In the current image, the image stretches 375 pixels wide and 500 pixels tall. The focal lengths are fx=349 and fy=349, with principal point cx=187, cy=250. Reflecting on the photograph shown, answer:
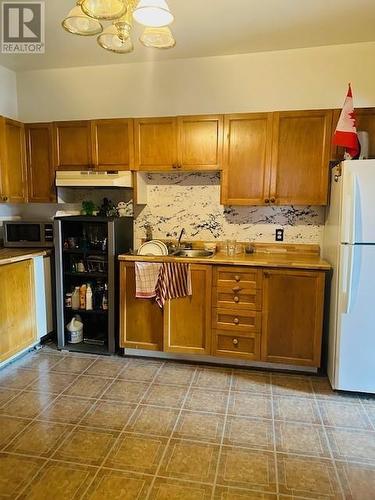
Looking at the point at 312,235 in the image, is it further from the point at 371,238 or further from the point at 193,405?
the point at 193,405

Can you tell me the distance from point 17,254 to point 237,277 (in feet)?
6.19

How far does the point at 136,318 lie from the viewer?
3100mm

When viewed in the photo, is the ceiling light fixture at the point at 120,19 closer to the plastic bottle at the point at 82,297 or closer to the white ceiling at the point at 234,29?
the white ceiling at the point at 234,29

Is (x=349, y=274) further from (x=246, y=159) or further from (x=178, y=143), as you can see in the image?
(x=178, y=143)

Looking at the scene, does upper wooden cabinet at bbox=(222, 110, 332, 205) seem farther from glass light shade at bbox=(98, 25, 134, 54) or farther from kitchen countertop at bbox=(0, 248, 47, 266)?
kitchen countertop at bbox=(0, 248, 47, 266)

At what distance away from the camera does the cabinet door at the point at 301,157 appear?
9.37 ft

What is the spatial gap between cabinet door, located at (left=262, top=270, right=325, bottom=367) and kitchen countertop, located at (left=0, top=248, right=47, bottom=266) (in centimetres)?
203

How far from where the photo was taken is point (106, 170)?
3.24 m

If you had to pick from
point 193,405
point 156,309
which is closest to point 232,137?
point 156,309

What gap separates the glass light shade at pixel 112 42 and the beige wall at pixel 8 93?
6.83 feet

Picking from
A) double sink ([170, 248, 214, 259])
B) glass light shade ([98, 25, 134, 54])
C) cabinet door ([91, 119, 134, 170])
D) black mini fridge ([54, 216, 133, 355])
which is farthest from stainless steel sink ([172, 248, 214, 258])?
glass light shade ([98, 25, 134, 54])

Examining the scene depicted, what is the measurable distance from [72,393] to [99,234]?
Answer: 147 cm

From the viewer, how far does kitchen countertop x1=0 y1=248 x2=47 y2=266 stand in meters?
2.82

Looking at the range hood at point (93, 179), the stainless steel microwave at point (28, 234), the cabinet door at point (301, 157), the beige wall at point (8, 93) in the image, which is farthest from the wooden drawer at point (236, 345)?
the beige wall at point (8, 93)
